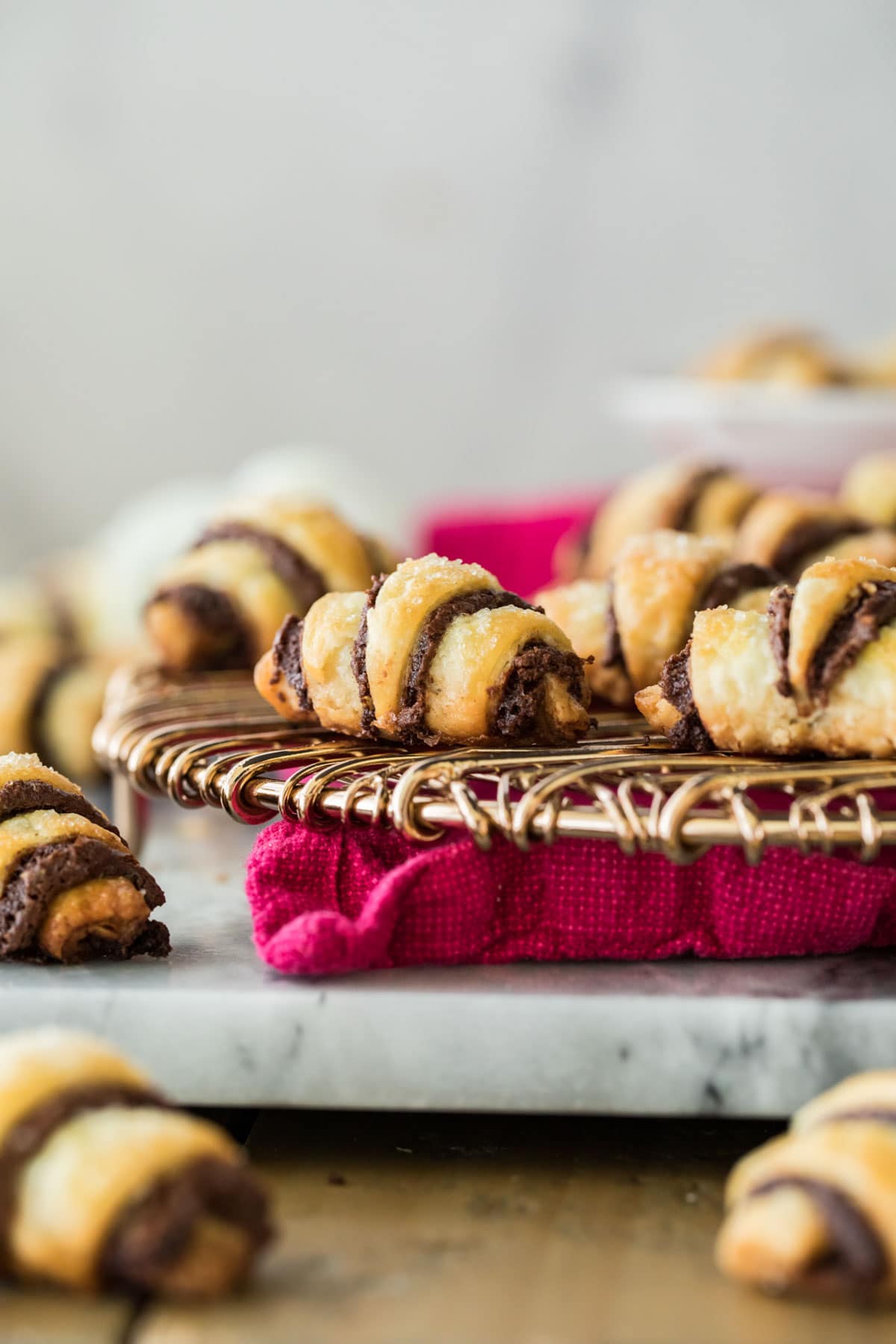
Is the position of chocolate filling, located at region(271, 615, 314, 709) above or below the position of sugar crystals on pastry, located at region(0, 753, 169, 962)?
above

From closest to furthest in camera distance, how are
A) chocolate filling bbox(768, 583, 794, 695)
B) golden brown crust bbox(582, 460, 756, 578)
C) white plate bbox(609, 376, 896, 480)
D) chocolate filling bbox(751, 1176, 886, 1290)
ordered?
chocolate filling bbox(751, 1176, 886, 1290), chocolate filling bbox(768, 583, 794, 695), golden brown crust bbox(582, 460, 756, 578), white plate bbox(609, 376, 896, 480)

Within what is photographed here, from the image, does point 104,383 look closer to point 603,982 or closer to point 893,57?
point 893,57

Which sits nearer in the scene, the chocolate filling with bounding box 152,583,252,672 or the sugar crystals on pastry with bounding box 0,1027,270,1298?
the sugar crystals on pastry with bounding box 0,1027,270,1298

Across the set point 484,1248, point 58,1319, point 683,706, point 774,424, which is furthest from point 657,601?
point 774,424

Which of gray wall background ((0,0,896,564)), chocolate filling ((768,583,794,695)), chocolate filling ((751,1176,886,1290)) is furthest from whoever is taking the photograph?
gray wall background ((0,0,896,564))

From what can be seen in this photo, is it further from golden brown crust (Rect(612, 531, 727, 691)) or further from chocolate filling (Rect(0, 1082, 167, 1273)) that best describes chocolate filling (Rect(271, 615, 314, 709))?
chocolate filling (Rect(0, 1082, 167, 1273))

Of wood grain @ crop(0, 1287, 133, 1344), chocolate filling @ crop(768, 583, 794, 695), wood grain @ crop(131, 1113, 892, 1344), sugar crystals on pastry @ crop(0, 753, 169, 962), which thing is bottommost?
wood grain @ crop(131, 1113, 892, 1344)

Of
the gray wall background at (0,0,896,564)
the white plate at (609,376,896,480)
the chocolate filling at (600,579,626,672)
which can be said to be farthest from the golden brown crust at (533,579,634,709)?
the gray wall background at (0,0,896,564)
